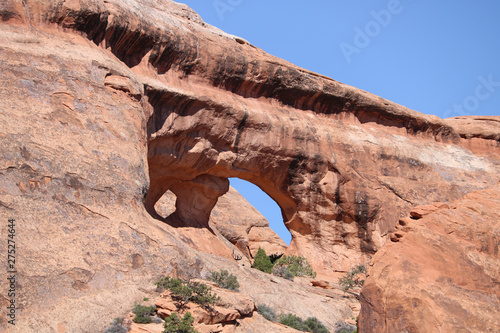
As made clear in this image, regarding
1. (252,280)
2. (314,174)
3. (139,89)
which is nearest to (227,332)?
(252,280)

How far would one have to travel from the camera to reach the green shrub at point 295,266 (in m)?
22.0

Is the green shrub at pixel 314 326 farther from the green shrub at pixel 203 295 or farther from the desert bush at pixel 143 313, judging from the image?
the desert bush at pixel 143 313

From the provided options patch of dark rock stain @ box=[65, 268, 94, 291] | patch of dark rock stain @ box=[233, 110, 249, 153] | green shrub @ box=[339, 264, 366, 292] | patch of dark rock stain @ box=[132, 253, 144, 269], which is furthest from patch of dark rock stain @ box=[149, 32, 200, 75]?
patch of dark rock stain @ box=[65, 268, 94, 291]

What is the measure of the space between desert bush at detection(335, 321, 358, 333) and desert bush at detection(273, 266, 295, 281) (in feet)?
15.1

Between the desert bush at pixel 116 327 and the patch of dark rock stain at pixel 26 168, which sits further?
the patch of dark rock stain at pixel 26 168

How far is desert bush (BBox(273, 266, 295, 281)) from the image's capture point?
68.7 feet

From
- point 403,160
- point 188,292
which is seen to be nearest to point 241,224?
point 403,160

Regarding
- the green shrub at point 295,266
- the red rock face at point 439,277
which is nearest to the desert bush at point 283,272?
the green shrub at point 295,266

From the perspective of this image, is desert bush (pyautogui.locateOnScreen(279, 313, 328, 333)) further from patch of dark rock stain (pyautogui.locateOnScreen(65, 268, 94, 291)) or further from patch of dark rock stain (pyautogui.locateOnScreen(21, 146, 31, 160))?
patch of dark rock stain (pyautogui.locateOnScreen(21, 146, 31, 160))

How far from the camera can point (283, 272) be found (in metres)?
21.3

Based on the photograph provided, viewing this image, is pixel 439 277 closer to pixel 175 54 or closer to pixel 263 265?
pixel 175 54

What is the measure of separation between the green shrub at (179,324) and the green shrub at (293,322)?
385cm

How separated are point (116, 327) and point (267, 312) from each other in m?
4.57

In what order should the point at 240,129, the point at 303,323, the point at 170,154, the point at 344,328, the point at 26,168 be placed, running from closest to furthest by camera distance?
the point at 26,168, the point at 303,323, the point at 344,328, the point at 170,154, the point at 240,129
